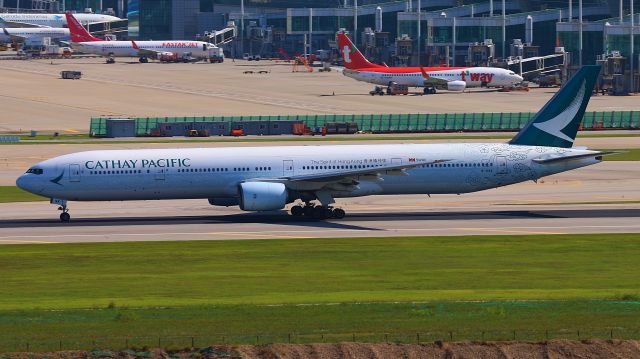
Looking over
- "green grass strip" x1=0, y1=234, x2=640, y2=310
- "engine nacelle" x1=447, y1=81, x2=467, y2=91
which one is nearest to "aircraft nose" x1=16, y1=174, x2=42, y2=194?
"green grass strip" x1=0, y1=234, x2=640, y2=310

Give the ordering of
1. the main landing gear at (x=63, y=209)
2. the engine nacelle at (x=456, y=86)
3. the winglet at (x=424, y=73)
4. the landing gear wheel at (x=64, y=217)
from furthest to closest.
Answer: the engine nacelle at (x=456, y=86) < the winglet at (x=424, y=73) < the landing gear wheel at (x=64, y=217) < the main landing gear at (x=63, y=209)

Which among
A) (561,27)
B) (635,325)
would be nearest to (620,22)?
(561,27)

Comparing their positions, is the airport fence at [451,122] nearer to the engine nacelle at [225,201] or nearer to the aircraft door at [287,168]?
the engine nacelle at [225,201]

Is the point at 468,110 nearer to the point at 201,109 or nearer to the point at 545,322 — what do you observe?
the point at 201,109

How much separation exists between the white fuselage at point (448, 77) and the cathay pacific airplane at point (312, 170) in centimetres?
10212

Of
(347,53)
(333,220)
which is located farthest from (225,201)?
(347,53)

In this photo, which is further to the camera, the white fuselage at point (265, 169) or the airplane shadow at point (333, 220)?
the white fuselage at point (265, 169)

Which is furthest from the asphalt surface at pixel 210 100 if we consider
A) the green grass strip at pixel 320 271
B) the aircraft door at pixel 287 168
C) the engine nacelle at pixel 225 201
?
the green grass strip at pixel 320 271

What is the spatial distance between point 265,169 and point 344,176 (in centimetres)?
489

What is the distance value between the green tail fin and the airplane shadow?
4.37m

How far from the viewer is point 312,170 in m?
73.1

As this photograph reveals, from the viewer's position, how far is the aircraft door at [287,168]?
7288cm

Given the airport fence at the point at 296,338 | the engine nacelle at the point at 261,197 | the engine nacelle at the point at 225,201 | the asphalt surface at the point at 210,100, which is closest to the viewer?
the airport fence at the point at 296,338

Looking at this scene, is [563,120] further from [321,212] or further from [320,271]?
[320,271]
